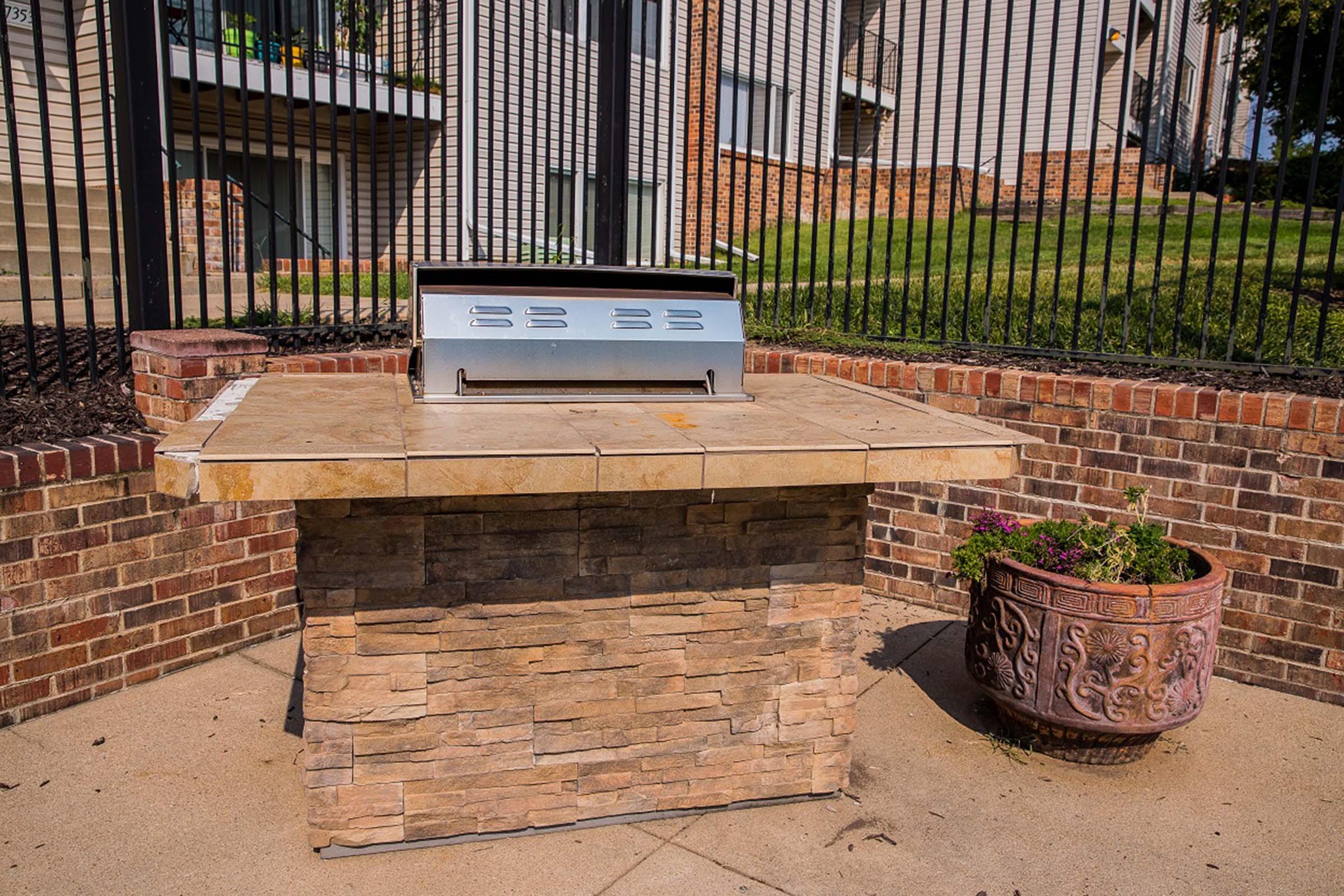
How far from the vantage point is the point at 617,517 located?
276 cm

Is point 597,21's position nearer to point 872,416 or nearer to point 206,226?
point 206,226

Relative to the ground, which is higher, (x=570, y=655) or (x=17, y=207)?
(x=17, y=207)

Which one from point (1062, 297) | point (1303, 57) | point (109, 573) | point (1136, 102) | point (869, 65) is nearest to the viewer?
point (109, 573)

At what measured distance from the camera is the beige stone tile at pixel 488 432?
2.20 meters

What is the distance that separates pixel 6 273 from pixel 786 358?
6.61 meters

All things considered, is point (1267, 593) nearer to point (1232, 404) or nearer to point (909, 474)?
point (1232, 404)

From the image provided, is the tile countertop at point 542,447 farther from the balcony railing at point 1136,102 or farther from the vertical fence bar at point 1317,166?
the balcony railing at point 1136,102

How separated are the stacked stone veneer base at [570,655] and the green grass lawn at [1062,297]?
1.64 metres

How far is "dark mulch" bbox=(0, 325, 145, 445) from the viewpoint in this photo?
3703mm

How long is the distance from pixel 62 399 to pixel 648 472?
2.95 meters

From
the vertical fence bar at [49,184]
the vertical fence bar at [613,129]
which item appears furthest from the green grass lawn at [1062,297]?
the vertical fence bar at [49,184]

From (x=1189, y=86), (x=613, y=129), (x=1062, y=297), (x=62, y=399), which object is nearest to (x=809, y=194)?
(x=1062, y=297)

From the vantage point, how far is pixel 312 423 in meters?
2.48

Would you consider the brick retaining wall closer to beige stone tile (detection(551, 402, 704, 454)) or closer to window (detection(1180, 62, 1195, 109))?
beige stone tile (detection(551, 402, 704, 454))
